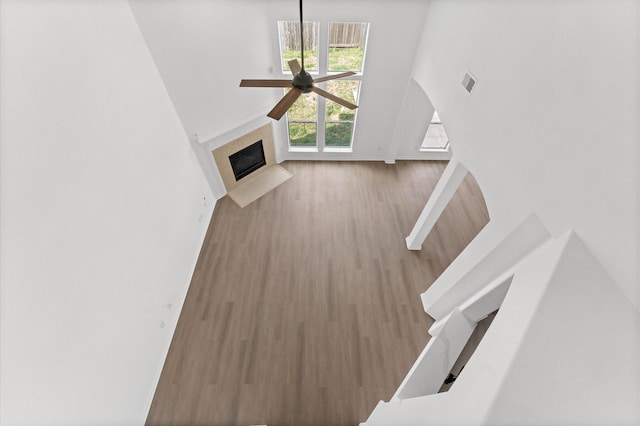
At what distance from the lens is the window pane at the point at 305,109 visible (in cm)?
641

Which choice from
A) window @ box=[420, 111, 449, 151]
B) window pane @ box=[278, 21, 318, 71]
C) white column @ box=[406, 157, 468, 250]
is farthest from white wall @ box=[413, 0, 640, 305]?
window @ box=[420, 111, 449, 151]

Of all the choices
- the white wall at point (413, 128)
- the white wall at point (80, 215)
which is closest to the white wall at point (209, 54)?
the white wall at point (80, 215)

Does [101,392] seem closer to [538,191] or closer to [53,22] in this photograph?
[53,22]

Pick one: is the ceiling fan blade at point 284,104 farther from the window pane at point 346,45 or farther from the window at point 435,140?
the window at point 435,140

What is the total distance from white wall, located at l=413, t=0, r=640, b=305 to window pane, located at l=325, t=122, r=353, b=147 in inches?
137

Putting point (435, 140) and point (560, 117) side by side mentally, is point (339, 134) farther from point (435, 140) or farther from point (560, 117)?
point (560, 117)

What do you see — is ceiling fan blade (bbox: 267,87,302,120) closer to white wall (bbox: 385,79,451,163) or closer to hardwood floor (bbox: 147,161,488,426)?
hardwood floor (bbox: 147,161,488,426)

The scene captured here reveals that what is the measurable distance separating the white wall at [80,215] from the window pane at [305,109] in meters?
3.02

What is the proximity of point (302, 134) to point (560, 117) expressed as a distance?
217 inches

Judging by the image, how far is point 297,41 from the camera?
5.53m

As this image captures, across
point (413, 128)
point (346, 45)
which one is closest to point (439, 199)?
point (413, 128)

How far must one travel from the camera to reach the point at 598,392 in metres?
1.73

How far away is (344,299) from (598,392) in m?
3.48

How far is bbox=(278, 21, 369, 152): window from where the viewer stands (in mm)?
5273
